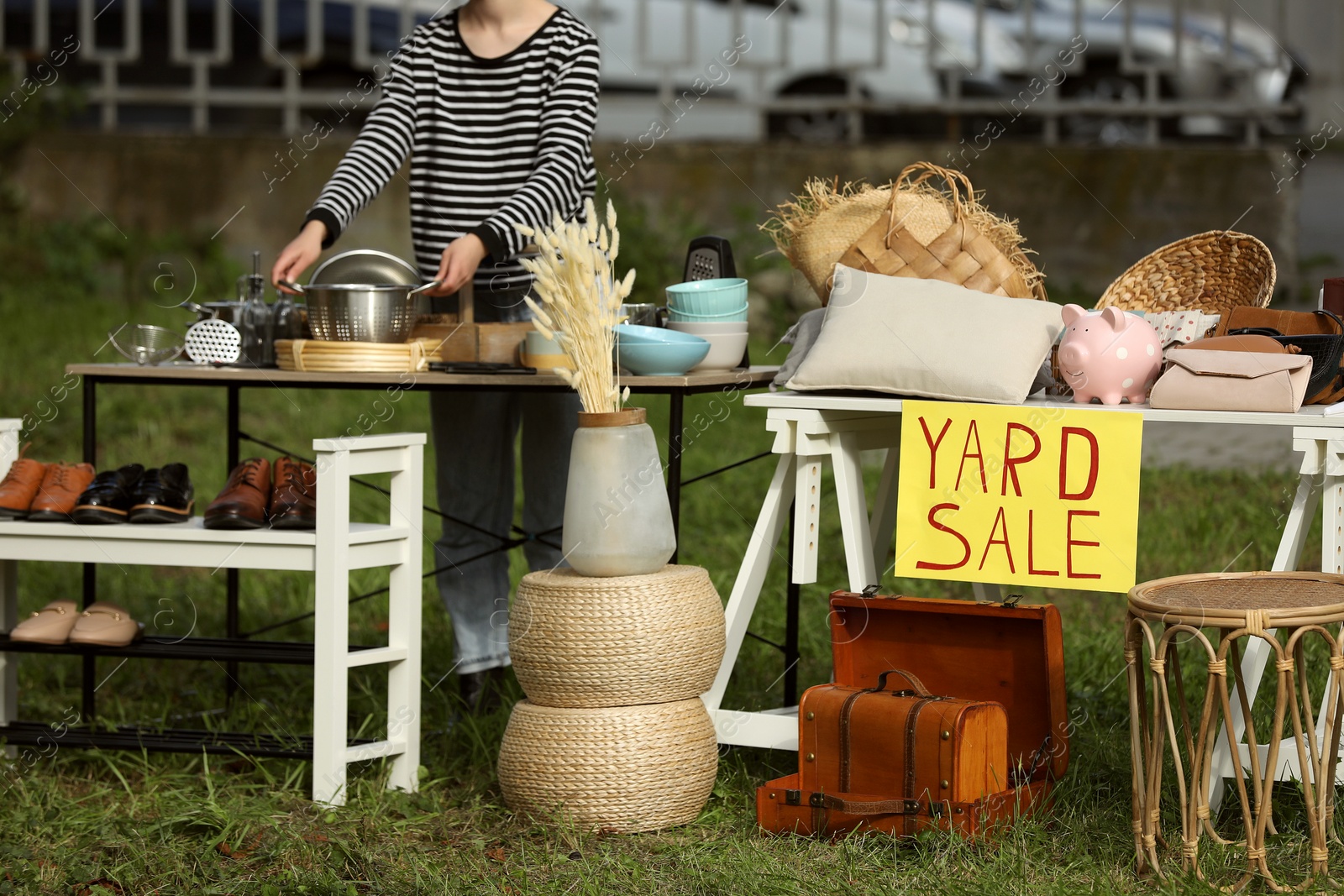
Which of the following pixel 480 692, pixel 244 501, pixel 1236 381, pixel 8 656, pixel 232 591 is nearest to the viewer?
pixel 1236 381

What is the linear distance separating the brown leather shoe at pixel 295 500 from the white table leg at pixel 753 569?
0.91 m

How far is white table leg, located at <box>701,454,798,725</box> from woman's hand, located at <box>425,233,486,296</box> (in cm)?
80

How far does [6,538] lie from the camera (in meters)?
3.26

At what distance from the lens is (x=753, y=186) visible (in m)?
7.20

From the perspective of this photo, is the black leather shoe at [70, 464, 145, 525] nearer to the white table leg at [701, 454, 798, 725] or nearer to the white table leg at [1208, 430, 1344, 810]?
the white table leg at [701, 454, 798, 725]

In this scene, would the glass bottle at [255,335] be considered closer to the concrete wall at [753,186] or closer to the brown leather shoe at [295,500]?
the brown leather shoe at [295,500]

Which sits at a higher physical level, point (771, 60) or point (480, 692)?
point (771, 60)

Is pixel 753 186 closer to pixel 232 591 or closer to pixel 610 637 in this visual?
pixel 232 591

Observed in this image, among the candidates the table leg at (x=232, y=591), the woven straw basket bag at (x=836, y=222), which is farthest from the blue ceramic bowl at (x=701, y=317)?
the table leg at (x=232, y=591)

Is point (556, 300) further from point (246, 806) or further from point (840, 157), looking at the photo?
point (840, 157)

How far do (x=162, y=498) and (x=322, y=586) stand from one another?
0.43m

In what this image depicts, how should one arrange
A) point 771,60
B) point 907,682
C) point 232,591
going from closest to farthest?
1. point 907,682
2. point 232,591
3. point 771,60

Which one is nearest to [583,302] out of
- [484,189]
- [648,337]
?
[648,337]

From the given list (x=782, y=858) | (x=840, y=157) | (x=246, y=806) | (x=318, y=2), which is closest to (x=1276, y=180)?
(x=840, y=157)
